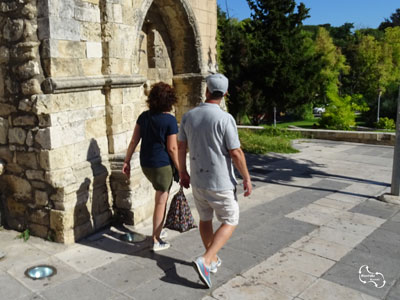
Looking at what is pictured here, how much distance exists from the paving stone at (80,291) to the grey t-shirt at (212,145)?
1.18 metres

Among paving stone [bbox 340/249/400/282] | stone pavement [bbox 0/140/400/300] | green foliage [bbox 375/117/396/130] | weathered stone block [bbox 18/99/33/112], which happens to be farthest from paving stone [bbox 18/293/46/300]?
green foliage [bbox 375/117/396/130]

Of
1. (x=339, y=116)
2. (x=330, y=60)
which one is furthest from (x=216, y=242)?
(x=330, y=60)

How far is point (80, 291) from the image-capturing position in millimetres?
3232

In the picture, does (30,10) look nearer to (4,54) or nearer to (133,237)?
(4,54)

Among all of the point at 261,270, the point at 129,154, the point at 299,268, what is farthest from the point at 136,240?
the point at 299,268

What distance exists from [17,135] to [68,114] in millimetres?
626

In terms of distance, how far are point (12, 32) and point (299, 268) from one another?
3747 mm

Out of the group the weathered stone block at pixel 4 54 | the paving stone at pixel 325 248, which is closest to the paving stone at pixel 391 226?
the paving stone at pixel 325 248

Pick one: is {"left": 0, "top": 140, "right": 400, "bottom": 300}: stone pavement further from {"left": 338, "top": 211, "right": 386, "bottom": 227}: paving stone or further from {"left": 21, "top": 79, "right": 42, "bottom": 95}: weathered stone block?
{"left": 21, "top": 79, "right": 42, "bottom": 95}: weathered stone block

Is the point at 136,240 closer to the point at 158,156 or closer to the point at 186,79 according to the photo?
the point at 158,156

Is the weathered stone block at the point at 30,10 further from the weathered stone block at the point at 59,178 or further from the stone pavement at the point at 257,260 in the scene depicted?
the stone pavement at the point at 257,260

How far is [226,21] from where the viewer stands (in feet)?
75.3

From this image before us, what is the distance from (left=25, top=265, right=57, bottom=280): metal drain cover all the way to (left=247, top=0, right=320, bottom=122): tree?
1968 cm

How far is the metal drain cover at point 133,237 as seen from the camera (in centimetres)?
429
